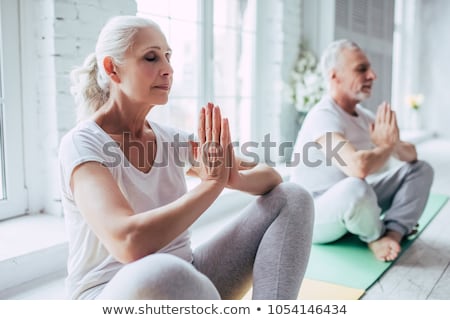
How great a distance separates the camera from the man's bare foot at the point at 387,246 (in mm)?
1902

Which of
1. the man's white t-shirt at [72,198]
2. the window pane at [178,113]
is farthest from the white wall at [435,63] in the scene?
the man's white t-shirt at [72,198]

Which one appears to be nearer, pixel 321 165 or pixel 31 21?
pixel 31 21

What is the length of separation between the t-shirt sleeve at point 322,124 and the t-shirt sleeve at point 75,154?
1161 mm

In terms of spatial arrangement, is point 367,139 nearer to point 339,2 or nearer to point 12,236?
point 12,236

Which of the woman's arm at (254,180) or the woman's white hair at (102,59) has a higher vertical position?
the woman's white hair at (102,59)

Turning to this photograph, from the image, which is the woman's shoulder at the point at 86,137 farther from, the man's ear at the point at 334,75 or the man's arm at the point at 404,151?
the man's arm at the point at 404,151

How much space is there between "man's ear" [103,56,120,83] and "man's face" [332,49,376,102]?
127 centimetres

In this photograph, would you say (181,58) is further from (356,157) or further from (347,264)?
(347,264)

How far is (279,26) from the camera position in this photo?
3.37m

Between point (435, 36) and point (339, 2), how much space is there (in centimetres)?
173

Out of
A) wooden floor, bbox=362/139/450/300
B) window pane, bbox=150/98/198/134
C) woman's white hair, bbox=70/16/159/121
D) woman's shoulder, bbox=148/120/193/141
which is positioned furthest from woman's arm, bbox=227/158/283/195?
window pane, bbox=150/98/198/134

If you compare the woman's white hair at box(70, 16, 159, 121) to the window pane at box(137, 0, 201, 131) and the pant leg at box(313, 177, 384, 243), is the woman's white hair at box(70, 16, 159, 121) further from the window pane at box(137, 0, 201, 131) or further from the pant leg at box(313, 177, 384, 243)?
the window pane at box(137, 0, 201, 131)

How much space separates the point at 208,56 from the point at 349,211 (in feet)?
4.62

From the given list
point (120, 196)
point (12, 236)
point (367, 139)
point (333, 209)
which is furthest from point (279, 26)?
point (120, 196)
